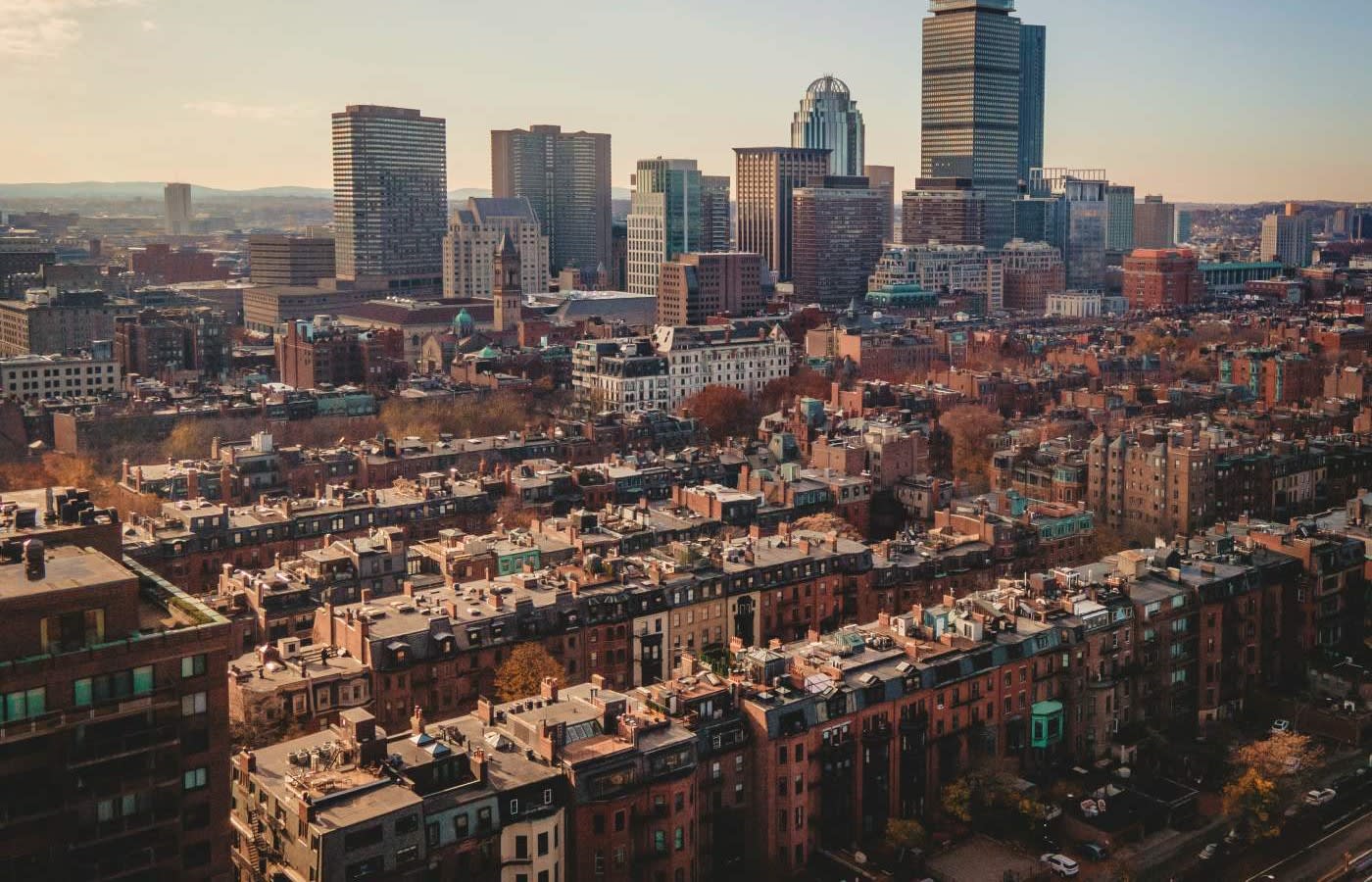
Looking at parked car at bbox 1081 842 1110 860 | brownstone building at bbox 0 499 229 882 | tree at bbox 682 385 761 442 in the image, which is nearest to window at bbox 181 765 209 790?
brownstone building at bbox 0 499 229 882

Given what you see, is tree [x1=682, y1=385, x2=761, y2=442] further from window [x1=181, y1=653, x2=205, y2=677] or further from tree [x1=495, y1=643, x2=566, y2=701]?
window [x1=181, y1=653, x2=205, y2=677]

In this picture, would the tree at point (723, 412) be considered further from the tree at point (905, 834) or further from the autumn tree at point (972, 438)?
the tree at point (905, 834)

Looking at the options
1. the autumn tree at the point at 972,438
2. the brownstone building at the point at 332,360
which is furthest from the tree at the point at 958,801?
the brownstone building at the point at 332,360

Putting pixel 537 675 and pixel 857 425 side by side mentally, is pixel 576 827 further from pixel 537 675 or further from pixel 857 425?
pixel 857 425

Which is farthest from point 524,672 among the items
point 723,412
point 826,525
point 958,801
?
point 723,412

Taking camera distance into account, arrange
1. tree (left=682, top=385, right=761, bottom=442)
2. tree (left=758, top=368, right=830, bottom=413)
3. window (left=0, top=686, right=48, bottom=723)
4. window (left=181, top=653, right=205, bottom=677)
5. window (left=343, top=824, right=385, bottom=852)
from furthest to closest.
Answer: tree (left=758, top=368, right=830, bottom=413)
tree (left=682, top=385, right=761, bottom=442)
window (left=343, top=824, right=385, bottom=852)
window (left=181, top=653, right=205, bottom=677)
window (left=0, top=686, right=48, bottom=723)

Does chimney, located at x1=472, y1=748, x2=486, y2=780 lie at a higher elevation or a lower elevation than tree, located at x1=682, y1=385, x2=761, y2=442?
lower
